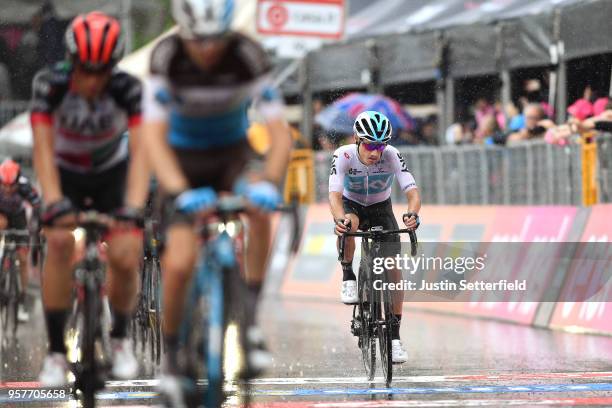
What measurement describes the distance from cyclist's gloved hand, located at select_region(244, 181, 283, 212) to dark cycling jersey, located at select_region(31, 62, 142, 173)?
1.69 m

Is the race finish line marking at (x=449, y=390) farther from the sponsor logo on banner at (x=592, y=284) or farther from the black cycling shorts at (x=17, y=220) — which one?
the black cycling shorts at (x=17, y=220)

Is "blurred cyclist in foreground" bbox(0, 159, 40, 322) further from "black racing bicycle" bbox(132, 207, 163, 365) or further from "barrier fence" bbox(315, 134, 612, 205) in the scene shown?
"barrier fence" bbox(315, 134, 612, 205)

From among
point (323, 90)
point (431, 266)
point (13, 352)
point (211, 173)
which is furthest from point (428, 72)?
point (211, 173)

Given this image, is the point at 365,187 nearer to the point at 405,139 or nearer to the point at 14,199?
the point at 14,199

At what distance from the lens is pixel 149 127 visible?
306 inches

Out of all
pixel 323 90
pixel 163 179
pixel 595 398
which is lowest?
pixel 595 398

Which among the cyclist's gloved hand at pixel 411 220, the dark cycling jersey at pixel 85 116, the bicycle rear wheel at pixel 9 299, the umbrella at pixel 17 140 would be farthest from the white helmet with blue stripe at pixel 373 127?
the umbrella at pixel 17 140

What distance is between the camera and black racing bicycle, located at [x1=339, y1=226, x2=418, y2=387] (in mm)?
11602

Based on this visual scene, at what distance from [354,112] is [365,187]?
394 inches

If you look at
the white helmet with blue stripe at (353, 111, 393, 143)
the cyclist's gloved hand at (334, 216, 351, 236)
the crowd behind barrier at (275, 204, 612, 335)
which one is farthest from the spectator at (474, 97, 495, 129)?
the cyclist's gloved hand at (334, 216, 351, 236)

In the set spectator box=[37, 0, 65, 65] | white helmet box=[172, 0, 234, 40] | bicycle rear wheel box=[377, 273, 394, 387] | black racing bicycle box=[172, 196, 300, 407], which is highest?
spectator box=[37, 0, 65, 65]

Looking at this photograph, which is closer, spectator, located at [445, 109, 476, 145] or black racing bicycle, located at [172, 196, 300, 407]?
black racing bicycle, located at [172, 196, 300, 407]

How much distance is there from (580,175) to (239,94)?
33.6 feet

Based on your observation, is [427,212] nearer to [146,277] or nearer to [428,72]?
[428,72]
